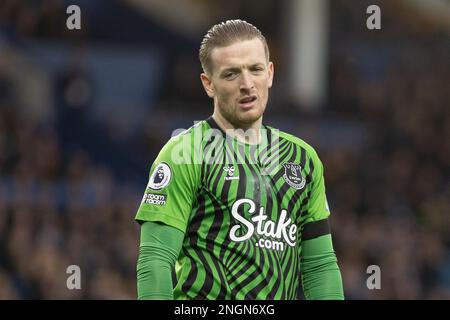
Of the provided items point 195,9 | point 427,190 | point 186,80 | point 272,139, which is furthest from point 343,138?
point 272,139

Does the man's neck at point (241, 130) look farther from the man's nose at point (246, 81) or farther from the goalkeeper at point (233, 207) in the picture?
the man's nose at point (246, 81)

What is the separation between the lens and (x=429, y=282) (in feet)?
44.1

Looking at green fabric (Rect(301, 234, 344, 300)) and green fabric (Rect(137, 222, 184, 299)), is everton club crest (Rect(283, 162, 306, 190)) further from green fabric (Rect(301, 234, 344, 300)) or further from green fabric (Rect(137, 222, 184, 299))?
green fabric (Rect(137, 222, 184, 299))

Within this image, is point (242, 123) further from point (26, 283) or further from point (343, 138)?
point (343, 138)

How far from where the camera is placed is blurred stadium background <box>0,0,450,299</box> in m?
11.8

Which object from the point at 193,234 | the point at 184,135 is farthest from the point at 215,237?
the point at 184,135

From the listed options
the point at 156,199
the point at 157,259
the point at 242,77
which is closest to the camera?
the point at 157,259

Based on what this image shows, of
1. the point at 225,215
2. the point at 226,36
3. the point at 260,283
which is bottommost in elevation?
the point at 260,283

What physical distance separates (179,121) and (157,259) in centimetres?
1114

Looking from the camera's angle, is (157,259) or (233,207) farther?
(233,207)

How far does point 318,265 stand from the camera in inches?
184

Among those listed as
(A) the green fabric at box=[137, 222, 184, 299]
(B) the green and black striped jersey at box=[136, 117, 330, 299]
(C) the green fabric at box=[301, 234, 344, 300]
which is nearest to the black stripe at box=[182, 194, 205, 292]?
(B) the green and black striped jersey at box=[136, 117, 330, 299]

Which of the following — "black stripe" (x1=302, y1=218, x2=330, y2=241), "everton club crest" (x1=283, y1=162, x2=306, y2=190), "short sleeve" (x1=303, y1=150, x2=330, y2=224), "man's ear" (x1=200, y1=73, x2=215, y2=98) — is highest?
"man's ear" (x1=200, y1=73, x2=215, y2=98)

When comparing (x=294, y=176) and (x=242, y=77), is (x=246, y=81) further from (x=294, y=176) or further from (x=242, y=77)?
(x=294, y=176)
